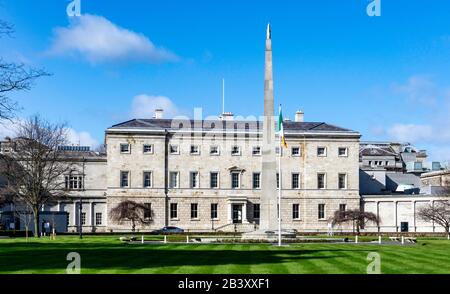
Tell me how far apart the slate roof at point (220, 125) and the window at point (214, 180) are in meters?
5.15

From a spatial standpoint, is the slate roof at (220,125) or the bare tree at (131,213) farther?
the slate roof at (220,125)

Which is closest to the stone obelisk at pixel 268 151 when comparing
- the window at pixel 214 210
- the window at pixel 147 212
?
the window at pixel 147 212

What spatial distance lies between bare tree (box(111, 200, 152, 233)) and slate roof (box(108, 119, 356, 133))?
9.10 meters

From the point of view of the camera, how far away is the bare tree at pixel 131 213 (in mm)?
77750

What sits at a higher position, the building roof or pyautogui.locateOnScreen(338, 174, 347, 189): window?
the building roof

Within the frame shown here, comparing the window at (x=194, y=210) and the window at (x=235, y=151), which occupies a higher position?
the window at (x=235, y=151)

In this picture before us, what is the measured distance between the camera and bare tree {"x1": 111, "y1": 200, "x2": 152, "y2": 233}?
255ft

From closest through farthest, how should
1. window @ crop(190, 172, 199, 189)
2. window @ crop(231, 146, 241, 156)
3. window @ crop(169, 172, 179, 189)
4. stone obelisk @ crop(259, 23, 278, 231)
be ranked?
stone obelisk @ crop(259, 23, 278, 231)
window @ crop(169, 172, 179, 189)
window @ crop(190, 172, 199, 189)
window @ crop(231, 146, 241, 156)

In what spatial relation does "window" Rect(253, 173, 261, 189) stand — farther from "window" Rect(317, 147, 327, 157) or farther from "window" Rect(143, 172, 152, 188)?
"window" Rect(143, 172, 152, 188)

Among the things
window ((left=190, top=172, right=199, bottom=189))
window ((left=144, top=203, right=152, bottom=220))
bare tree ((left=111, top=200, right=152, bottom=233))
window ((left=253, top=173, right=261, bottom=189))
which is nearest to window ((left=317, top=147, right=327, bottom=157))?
window ((left=253, top=173, right=261, bottom=189))

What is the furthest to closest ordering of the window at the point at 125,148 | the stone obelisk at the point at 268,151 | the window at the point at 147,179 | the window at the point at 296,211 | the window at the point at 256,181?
the window at the point at 296,211, the window at the point at 256,181, the window at the point at 147,179, the window at the point at 125,148, the stone obelisk at the point at 268,151

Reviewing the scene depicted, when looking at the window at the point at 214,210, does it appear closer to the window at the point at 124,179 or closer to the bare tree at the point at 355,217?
the window at the point at 124,179

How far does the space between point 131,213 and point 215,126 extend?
1442 cm

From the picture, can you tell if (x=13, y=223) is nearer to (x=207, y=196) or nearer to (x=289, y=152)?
(x=207, y=196)
